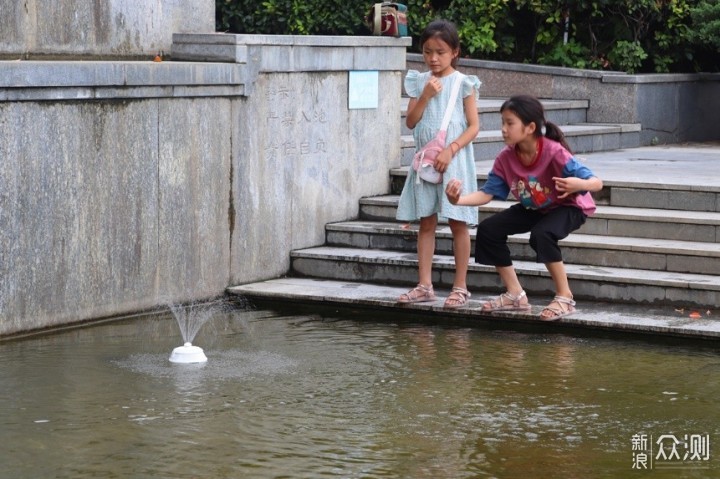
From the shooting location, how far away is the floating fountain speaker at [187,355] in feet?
21.1

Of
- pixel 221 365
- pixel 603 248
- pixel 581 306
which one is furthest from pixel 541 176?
pixel 221 365

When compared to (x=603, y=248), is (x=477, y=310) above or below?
below

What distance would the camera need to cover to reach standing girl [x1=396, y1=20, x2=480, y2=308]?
25.2 ft

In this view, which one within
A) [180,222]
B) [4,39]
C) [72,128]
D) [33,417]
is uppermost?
[4,39]

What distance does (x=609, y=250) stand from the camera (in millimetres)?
8102

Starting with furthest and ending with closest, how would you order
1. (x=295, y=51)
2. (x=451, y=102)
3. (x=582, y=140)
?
(x=582, y=140) → (x=295, y=51) → (x=451, y=102)

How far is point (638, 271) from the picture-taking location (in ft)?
26.0

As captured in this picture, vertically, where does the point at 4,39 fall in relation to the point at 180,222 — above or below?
above

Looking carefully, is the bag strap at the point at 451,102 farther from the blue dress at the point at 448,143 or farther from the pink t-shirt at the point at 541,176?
the pink t-shirt at the point at 541,176

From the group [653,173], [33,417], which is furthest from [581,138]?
[33,417]

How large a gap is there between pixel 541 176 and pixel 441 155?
735 mm

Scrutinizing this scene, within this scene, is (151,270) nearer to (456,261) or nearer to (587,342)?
(456,261)

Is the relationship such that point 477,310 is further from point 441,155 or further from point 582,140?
point 582,140

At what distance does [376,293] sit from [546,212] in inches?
54.0
